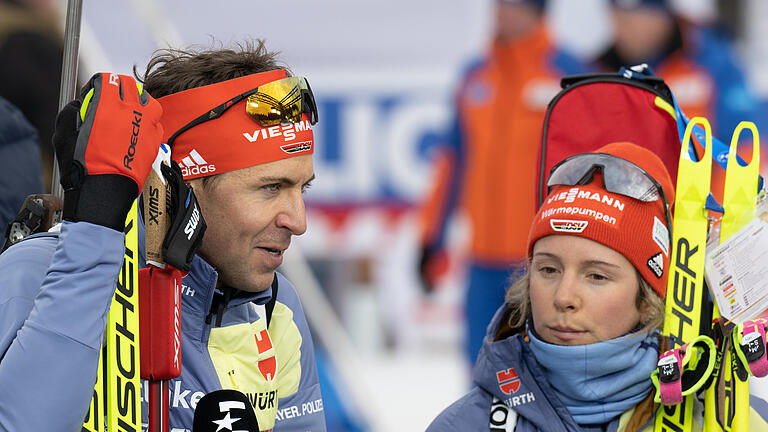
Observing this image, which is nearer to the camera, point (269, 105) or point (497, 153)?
point (269, 105)

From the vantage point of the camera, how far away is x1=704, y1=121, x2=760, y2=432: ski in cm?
210

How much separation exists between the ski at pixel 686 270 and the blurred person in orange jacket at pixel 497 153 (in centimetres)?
327

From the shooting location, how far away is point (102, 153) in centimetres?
161

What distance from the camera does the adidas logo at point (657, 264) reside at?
2299 mm

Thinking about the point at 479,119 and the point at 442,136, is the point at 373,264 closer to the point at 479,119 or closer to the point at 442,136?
the point at 442,136

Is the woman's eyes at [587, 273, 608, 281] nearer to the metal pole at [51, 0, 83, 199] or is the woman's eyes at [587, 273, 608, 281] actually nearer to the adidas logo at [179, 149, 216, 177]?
the adidas logo at [179, 149, 216, 177]

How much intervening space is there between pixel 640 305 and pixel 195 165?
1.07 m

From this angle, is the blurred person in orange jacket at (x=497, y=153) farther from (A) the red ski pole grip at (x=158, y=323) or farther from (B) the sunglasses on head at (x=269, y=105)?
(A) the red ski pole grip at (x=158, y=323)

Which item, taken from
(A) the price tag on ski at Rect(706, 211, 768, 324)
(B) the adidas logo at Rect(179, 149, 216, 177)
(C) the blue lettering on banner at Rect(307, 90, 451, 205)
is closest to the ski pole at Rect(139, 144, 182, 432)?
(B) the adidas logo at Rect(179, 149, 216, 177)

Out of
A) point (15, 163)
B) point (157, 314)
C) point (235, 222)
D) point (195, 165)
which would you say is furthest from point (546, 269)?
point (15, 163)

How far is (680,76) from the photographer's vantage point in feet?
19.9

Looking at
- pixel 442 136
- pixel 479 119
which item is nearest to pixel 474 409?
pixel 479 119

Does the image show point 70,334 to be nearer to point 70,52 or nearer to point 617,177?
point 70,52

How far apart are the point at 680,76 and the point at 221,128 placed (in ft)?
15.0
